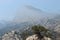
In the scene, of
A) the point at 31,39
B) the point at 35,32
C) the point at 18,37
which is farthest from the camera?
the point at 18,37

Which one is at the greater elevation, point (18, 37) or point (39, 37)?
point (18, 37)

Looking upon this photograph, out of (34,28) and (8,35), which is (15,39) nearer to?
(8,35)

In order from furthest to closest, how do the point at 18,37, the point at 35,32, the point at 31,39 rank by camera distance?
1. the point at 18,37
2. the point at 35,32
3. the point at 31,39

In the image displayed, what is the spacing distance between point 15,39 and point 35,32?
10531 centimetres

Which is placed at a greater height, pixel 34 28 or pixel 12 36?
pixel 12 36

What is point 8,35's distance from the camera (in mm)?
162250

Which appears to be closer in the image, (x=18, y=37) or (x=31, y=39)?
(x=31, y=39)

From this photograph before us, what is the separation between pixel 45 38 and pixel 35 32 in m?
4.00

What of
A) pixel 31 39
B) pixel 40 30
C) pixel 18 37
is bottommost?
pixel 31 39

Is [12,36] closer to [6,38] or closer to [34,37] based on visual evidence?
[6,38]

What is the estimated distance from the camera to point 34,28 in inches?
2350

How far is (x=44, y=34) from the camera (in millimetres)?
57156

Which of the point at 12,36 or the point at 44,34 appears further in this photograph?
the point at 12,36

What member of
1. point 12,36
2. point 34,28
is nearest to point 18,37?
point 12,36
